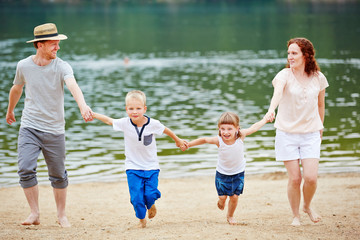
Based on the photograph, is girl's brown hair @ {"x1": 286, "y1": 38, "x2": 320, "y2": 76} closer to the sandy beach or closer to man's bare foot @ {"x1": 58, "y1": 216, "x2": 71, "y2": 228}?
the sandy beach

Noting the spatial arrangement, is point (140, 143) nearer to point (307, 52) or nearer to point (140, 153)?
point (140, 153)

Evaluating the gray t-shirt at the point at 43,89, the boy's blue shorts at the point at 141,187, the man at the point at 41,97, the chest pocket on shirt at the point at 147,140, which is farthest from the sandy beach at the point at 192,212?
the gray t-shirt at the point at 43,89

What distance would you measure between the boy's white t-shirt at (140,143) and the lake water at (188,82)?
4474 millimetres

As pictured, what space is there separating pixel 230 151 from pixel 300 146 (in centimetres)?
78

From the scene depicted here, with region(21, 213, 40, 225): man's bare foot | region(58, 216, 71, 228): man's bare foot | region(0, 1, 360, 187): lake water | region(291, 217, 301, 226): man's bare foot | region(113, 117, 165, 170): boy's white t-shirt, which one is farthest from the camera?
region(0, 1, 360, 187): lake water

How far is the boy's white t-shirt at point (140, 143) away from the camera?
6359mm

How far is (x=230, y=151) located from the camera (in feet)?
21.3

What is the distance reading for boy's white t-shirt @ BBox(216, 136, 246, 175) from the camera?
649cm

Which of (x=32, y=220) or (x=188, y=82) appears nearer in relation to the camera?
(x=32, y=220)

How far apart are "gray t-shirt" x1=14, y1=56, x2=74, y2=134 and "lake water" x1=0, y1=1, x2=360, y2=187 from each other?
13.8ft

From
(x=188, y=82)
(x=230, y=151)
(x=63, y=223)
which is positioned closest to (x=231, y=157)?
(x=230, y=151)

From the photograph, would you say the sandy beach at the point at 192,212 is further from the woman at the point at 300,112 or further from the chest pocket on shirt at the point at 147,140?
the chest pocket on shirt at the point at 147,140

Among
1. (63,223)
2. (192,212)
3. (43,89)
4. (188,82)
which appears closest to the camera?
(43,89)

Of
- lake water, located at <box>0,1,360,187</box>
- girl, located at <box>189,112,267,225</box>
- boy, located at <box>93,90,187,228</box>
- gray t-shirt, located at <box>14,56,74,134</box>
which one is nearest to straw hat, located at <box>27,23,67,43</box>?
gray t-shirt, located at <box>14,56,74,134</box>
